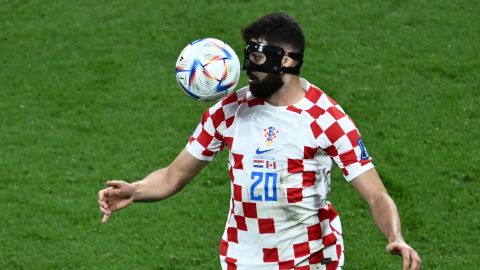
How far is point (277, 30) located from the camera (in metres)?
4.93

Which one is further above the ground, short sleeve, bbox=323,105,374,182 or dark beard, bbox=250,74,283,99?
dark beard, bbox=250,74,283,99

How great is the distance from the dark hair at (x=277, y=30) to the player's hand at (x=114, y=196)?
1.09 m

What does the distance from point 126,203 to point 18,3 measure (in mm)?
8296

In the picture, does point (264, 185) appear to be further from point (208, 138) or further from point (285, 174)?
point (208, 138)

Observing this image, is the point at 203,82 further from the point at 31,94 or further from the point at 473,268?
the point at 31,94

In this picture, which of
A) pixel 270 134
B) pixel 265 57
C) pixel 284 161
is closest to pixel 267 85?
pixel 265 57

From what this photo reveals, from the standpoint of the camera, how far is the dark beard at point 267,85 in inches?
194

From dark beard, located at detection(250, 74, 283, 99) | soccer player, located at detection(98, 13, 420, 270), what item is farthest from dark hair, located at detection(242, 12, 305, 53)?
dark beard, located at detection(250, 74, 283, 99)

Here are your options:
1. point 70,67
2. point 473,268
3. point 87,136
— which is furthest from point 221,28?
point 473,268

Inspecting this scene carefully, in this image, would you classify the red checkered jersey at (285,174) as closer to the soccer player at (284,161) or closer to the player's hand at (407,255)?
the soccer player at (284,161)

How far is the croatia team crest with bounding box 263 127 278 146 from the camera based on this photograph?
16.4ft

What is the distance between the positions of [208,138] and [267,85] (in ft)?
1.85

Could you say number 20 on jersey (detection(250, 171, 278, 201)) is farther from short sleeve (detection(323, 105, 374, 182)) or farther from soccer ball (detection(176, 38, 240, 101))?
soccer ball (detection(176, 38, 240, 101))

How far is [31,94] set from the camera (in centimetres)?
1087
